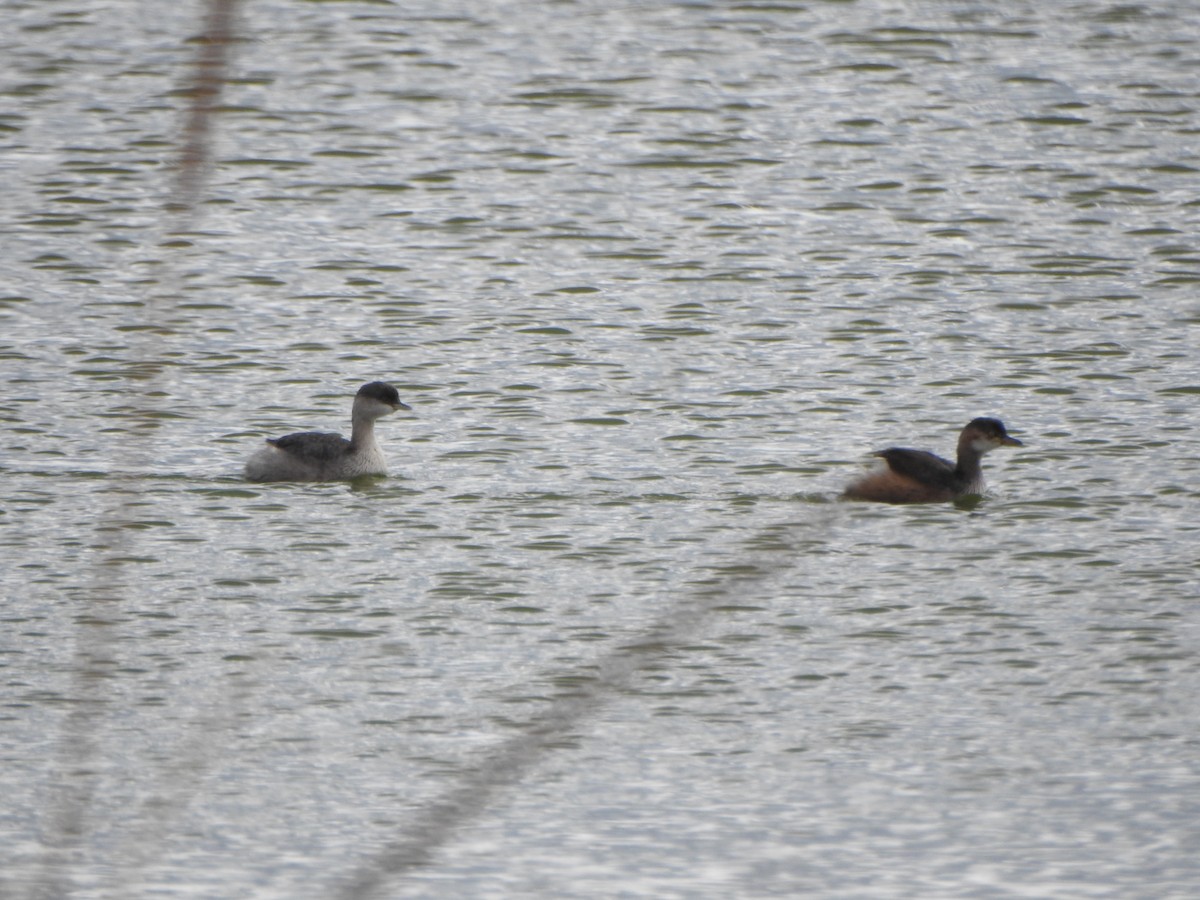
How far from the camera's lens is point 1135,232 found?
12531 mm

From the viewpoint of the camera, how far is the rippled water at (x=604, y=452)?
5.86 m

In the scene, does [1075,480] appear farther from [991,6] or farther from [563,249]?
[991,6]

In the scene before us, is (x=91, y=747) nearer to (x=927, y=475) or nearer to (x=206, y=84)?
(x=927, y=475)

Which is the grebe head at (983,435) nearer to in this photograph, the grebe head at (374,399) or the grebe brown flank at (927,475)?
the grebe brown flank at (927,475)

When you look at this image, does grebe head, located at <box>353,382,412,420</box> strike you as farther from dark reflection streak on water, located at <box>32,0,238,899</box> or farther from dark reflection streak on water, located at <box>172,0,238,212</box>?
dark reflection streak on water, located at <box>172,0,238,212</box>

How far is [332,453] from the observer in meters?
9.67

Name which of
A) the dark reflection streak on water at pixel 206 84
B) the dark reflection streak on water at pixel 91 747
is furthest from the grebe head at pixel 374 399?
the dark reflection streak on water at pixel 206 84

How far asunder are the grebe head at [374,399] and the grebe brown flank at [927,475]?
7.15 ft

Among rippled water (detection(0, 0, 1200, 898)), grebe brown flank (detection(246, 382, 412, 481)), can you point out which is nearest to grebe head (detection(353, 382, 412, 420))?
grebe brown flank (detection(246, 382, 412, 481))

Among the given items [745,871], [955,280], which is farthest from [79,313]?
[745,871]

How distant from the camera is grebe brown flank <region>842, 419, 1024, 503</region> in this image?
912 cm

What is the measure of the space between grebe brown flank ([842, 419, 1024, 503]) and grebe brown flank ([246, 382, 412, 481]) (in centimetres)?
218

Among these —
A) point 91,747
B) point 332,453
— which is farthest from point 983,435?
point 91,747

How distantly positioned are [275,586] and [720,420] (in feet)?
9.15
